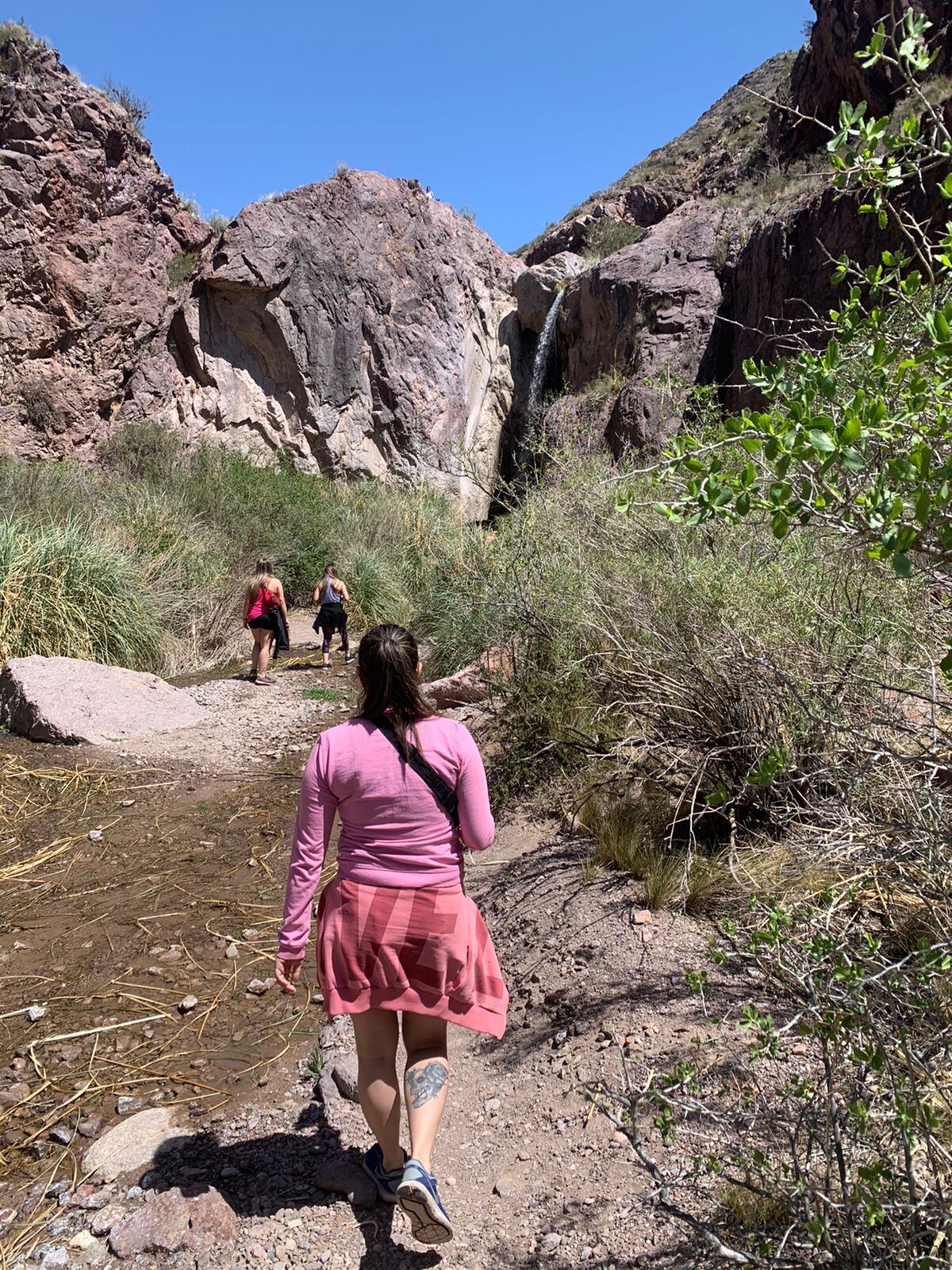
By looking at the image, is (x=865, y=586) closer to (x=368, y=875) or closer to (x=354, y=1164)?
(x=368, y=875)

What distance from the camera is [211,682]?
934cm

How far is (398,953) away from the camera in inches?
88.8

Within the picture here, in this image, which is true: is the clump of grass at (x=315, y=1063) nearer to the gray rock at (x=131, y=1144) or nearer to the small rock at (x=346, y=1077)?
the small rock at (x=346, y=1077)

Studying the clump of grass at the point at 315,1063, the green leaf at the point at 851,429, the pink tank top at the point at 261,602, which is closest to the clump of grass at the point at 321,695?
the pink tank top at the point at 261,602

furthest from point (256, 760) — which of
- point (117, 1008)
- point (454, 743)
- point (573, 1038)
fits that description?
point (454, 743)

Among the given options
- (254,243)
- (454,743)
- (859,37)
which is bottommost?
(454,743)

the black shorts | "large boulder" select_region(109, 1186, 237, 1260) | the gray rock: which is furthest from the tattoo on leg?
the black shorts

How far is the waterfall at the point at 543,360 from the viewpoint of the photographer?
893 inches

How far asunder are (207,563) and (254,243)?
40.7 ft

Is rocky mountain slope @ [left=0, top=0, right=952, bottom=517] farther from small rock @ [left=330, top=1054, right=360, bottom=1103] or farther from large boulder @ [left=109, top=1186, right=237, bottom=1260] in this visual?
large boulder @ [left=109, top=1186, right=237, bottom=1260]

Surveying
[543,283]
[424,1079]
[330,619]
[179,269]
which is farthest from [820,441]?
[543,283]

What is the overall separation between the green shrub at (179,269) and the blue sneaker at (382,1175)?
2097 cm

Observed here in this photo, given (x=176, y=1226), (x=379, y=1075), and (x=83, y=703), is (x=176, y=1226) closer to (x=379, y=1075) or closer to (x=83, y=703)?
(x=379, y=1075)

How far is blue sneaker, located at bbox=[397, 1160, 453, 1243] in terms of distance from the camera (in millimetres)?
2029
